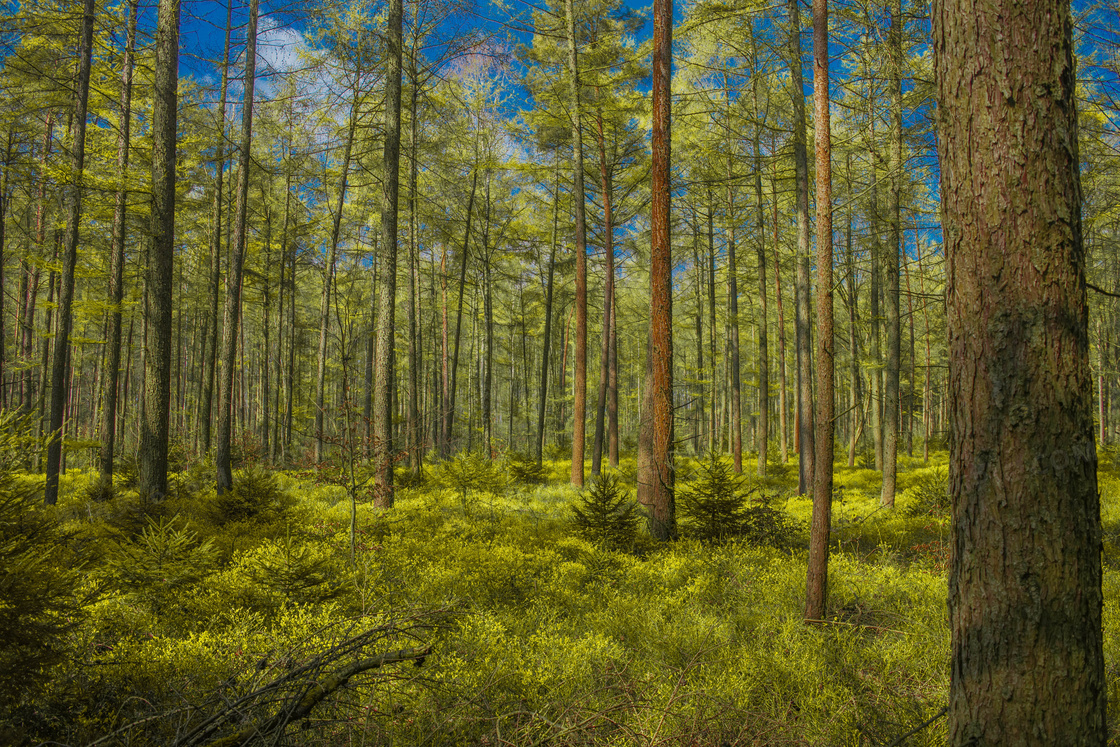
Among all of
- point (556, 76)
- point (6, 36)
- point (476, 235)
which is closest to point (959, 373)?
point (556, 76)

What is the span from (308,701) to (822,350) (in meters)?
4.47

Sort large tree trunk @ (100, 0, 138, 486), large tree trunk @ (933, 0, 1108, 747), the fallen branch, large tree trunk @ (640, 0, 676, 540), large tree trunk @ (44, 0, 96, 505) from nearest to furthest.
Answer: large tree trunk @ (933, 0, 1108, 747) < the fallen branch < large tree trunk @ (640, 0, 676, 540) < large tree trunk @ (44, 0, 96, 505) < large tree trunk @ (100, 0, 138, 486)

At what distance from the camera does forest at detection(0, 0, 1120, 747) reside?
74.8 inches

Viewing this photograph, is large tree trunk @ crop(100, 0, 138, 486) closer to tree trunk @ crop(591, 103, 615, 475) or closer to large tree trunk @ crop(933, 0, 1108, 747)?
tree trunk @ crop(591, 103, 615, 475)

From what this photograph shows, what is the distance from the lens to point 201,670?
134 inches

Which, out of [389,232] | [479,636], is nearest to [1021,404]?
[479,636]

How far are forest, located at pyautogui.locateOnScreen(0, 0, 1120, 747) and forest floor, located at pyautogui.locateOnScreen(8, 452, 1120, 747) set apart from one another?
4 centimetres

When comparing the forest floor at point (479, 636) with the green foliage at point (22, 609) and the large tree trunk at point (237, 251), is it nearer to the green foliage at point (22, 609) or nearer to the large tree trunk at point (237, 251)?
the green foliage at point (22, 609)

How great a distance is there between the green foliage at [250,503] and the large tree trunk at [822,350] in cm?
758

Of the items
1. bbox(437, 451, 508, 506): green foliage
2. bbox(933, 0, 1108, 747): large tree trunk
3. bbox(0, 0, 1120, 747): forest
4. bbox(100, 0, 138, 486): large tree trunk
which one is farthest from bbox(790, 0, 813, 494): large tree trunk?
bbox(100, 0, 138, 486): large tree trunk

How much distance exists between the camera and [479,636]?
4168mm

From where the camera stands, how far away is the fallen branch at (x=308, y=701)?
2047 mm

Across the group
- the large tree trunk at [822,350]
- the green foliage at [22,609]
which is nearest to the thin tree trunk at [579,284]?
the large tree trunk at [822,350]

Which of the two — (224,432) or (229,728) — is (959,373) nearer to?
(229,728)
